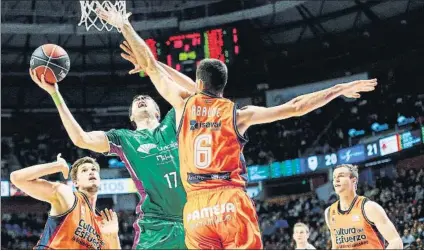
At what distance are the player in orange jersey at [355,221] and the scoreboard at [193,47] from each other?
1415 centimetres

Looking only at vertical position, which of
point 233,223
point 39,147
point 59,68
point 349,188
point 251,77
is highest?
point 251,77

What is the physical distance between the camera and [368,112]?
22641 millimetres

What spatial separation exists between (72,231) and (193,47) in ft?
52.8

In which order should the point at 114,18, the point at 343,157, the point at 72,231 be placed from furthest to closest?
the point at 343,157, the point at 114,18, the point at 72,231

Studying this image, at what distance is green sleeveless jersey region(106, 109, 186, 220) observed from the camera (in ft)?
17.5

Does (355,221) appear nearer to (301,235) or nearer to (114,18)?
(301,235)

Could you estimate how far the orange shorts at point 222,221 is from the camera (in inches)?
166

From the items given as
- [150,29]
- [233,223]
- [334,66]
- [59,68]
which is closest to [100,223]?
[59,68]

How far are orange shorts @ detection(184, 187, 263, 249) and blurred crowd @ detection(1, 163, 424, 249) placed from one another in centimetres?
1408

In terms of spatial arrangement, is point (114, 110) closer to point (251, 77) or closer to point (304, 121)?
point (251, 77)

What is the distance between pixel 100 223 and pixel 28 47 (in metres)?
19.6

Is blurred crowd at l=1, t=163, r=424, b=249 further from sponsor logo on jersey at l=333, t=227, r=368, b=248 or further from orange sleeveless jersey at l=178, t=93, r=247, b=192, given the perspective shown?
orange sleeveless jersey at l=178, t=93, r=247, b=192

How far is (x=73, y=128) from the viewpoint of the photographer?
4789 millimetres

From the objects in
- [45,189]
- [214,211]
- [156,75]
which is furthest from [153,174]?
[214,211]
